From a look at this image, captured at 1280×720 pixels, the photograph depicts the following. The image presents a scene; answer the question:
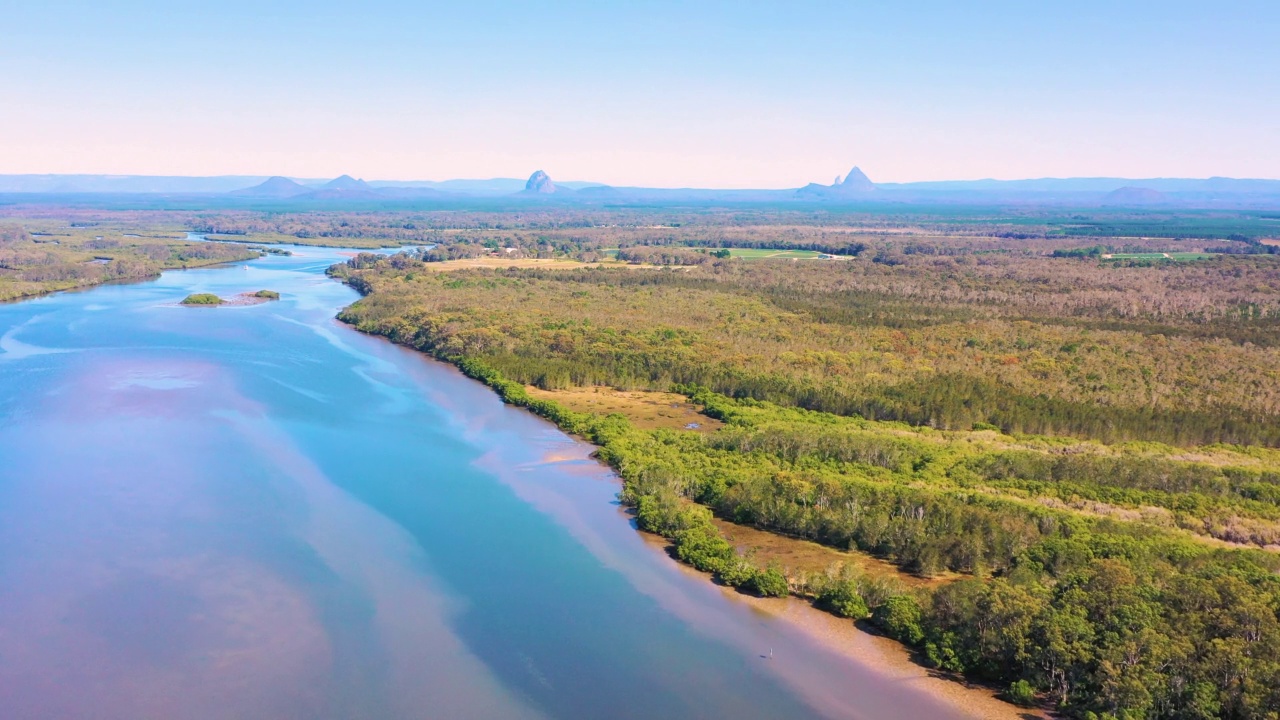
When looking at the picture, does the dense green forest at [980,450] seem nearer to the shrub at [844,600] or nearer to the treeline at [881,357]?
the shrub at [844,600]

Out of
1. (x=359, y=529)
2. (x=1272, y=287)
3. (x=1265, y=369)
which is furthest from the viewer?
(x=1272, y=287)

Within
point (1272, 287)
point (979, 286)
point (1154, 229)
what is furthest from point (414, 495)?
point (1154, 229)

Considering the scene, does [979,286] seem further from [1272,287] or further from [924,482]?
[924,482]

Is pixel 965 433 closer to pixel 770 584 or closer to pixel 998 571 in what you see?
pixel 998 571

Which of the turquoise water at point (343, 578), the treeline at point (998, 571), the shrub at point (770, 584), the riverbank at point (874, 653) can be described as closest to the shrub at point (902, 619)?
the treeline at point (998, 571)

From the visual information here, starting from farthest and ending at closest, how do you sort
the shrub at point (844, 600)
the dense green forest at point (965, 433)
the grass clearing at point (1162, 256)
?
the grass clearing at point (1162, 256) < the shrub at point (844, 600) < the dense green forest at point (965, 433)

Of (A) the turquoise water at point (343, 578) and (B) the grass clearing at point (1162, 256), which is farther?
(B) the grass clearing at point (1162, 256)
